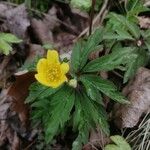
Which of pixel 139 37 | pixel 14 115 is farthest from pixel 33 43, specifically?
pixel 139 37

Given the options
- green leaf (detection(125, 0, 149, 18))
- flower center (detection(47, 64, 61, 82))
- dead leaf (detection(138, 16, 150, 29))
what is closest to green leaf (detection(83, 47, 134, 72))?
flower center (detection(47, 64, 61, 82))

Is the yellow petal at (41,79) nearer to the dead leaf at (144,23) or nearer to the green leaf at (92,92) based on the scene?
the green leaf at (92,92)

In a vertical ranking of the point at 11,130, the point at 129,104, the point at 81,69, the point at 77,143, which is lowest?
Answer: the point at 11,130

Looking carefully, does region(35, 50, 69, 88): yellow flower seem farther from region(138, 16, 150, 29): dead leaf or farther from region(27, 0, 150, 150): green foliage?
region(138, 16, 150, 29): dead leaf

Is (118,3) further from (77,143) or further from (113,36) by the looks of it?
(77,143)

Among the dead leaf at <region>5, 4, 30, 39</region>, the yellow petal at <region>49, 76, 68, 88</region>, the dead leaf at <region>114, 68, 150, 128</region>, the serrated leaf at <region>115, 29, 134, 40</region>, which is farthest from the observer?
the dead leaf at <region>5, 4, 30, 39</region>

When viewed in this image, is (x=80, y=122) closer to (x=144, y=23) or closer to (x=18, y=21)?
(x=144, y=23)

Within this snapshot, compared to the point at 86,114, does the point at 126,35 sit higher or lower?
higher

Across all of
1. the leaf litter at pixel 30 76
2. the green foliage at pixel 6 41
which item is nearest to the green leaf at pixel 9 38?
the green foliage at pixel 6 41

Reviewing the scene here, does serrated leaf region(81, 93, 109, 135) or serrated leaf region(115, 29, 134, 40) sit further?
serrated leaf region(115, 29, 134, 40)
